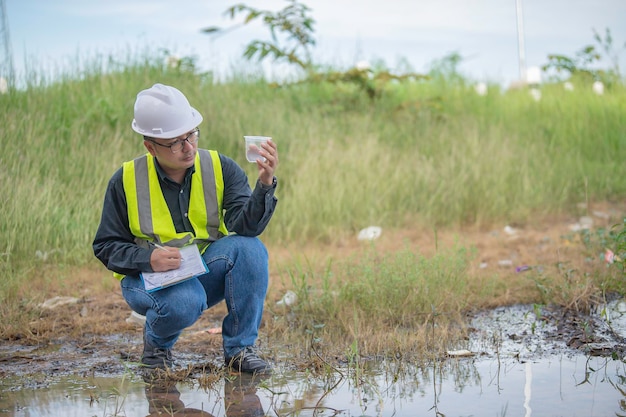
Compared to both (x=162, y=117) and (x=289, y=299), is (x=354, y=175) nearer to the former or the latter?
(x=289, y=299)

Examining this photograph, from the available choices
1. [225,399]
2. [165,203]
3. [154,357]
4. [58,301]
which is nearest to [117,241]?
[165,203]

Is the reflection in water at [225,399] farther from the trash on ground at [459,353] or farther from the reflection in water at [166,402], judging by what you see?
the trash on ground at [459,353]

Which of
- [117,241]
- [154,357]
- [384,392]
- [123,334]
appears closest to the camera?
[384,392]

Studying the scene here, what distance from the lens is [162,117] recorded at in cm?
400

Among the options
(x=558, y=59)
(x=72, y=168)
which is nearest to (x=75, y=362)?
(x=72, y=168)

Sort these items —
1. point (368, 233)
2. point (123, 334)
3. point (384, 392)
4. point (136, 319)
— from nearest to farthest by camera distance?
1. point (384, 392)
2. point (123, 334)
3. point (136, 319)
4. point (368, 233)

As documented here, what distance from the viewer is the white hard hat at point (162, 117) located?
3996 millimetres

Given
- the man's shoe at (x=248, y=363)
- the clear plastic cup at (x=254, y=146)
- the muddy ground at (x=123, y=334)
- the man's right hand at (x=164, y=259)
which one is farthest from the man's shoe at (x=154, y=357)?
the clear plastic cup at (x=254, y=146)

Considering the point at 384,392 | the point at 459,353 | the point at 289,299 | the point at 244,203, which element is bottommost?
the point at 289,299

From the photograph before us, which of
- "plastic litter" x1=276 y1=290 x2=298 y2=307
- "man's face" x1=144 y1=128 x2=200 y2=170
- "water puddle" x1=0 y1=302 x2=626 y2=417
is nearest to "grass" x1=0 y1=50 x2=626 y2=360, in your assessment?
"plastic litter" x1=276 y1=290 x2=298 y2=307

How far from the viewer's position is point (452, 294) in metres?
5.56

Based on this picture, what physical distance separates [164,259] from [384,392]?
1.24 metres

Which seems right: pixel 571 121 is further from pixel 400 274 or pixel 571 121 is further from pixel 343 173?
pixel 400 274

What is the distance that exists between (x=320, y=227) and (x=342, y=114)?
2986 millimetres
